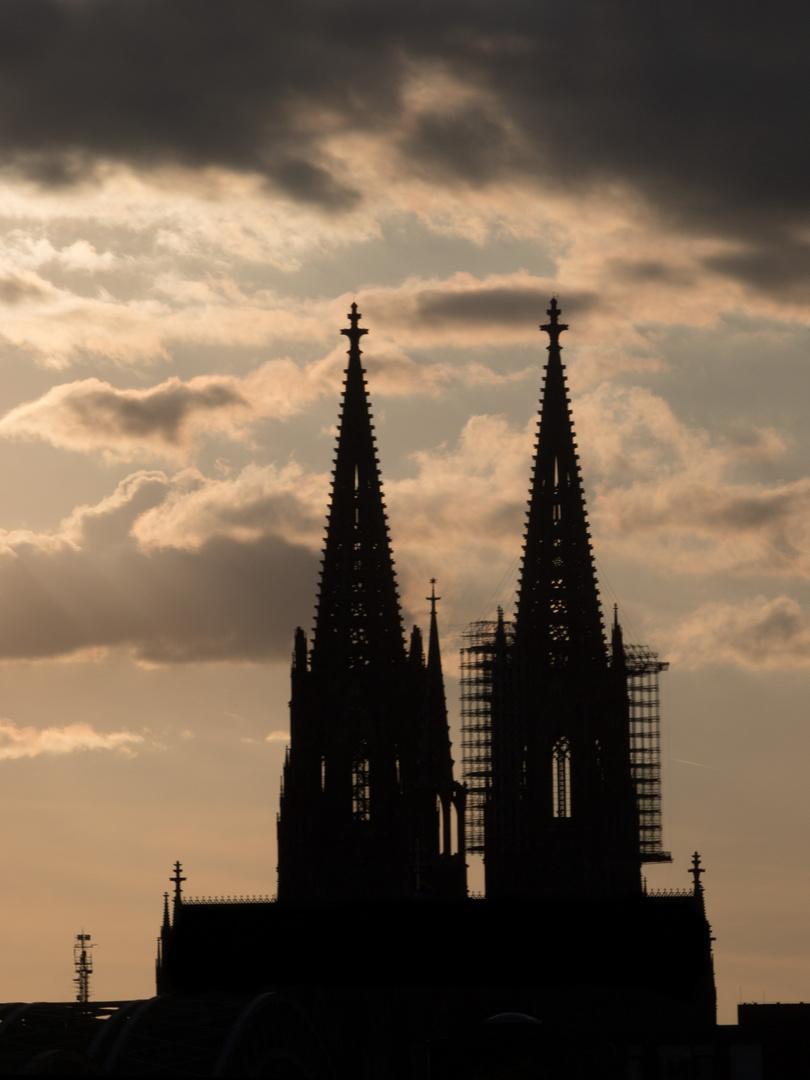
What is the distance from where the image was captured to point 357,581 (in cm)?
14100

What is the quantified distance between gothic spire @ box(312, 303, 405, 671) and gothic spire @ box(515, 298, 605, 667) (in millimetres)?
6401

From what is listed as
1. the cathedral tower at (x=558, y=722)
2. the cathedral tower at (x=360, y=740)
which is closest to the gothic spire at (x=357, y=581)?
the cathedral tower at (x=360, y=740)

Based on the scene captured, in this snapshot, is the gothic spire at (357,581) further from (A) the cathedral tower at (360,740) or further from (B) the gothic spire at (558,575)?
(B) the gothic spire at (558,575)

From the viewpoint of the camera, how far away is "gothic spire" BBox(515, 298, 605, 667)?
469 ft

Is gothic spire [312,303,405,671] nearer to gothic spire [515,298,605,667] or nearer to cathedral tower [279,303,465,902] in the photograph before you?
cathedral tower [279,303,465,902]

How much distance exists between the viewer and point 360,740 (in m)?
141

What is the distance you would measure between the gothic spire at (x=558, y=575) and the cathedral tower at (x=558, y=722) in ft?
0.15

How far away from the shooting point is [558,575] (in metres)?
143

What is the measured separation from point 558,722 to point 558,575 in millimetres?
6831

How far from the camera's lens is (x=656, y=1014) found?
133875 mm

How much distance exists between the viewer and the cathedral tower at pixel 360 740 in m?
140

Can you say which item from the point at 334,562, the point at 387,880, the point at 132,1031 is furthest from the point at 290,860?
the point at 132,1031

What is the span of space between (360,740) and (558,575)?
12.0 m

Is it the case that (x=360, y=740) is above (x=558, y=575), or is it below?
below
